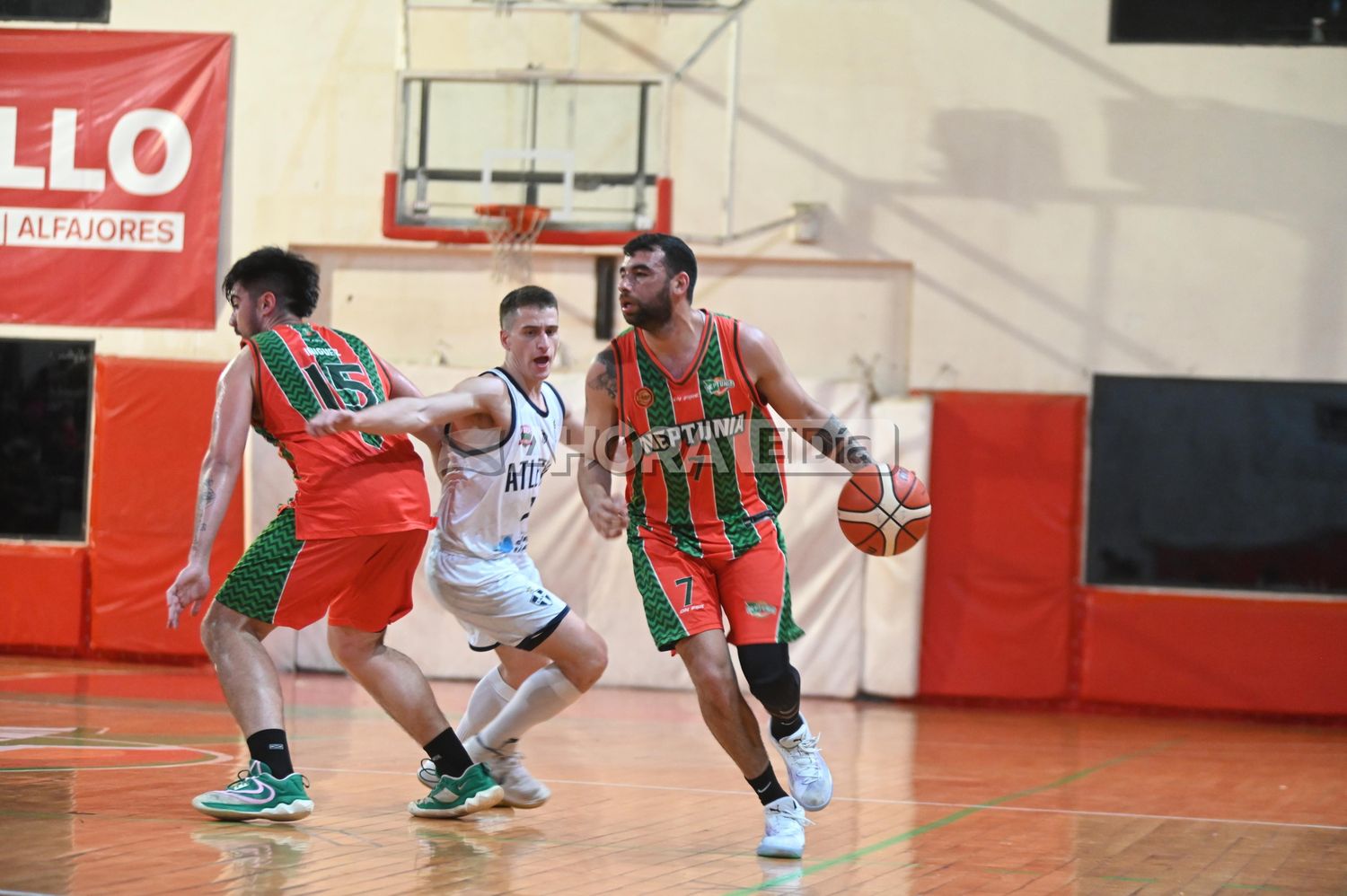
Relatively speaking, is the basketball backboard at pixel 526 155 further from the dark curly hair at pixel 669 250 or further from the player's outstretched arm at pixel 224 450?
the player's outstretched arm at pixel 224 450

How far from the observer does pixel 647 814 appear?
18.6 ft

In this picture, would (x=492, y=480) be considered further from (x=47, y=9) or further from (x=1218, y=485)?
(x=47, y=9)

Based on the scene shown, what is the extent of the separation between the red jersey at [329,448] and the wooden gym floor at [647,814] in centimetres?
105

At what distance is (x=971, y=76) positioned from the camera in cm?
1186

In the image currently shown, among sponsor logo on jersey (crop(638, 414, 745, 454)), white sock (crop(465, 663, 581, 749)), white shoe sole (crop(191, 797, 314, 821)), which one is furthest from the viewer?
white sock (crop(465, 663, 581, 749))

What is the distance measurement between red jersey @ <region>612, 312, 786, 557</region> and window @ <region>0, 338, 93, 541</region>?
8564 millimetres

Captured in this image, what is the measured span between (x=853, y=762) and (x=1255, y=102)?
273 inches

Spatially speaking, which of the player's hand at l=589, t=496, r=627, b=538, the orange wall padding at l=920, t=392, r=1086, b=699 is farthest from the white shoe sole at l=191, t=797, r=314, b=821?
the orange wall padding at l=920, t=392, r=1086, b=699

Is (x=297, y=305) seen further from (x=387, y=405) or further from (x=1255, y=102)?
(x=1255, y=102)

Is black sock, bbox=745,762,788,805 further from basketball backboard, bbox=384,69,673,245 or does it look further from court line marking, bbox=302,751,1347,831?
basketball backboard, bbox=384,69,673,245

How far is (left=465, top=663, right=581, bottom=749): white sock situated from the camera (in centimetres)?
551

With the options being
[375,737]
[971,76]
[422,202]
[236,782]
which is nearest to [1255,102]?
[971,76]

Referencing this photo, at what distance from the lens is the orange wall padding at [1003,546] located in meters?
11.6

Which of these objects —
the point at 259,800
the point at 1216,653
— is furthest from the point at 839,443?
the point at 1216,653
